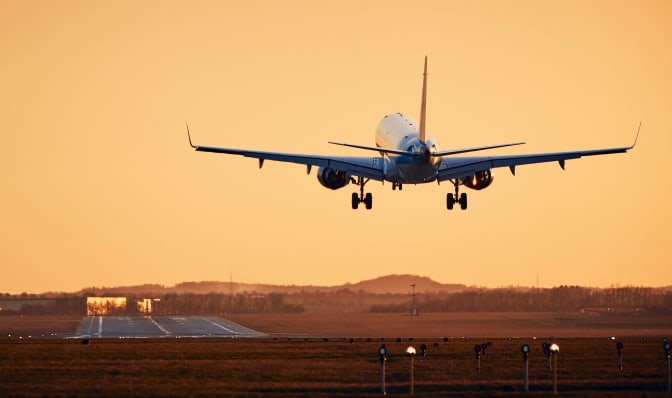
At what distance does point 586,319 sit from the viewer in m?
142

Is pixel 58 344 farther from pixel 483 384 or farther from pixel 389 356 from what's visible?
pixel 483 384

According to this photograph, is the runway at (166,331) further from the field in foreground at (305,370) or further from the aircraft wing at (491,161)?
the aircraft wing at (491,161)

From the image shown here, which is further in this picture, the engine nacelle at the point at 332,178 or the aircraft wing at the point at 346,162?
the engine nacelle at the point at 332,178

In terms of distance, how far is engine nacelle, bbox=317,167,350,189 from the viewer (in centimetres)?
9619

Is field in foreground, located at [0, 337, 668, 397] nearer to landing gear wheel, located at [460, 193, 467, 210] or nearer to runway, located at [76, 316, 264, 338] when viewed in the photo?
landing gear wheel, located at [460, 193, 467, 210]

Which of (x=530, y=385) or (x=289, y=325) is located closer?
(x=530, y=385)

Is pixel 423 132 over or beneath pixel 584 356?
over

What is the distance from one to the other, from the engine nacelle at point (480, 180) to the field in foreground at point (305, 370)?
13105 millimetres

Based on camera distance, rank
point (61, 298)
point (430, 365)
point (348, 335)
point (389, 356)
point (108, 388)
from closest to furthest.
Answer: point (108, 388) < point (430, 365) < point (389, 356) < point (348, 335) < point (61, 298)

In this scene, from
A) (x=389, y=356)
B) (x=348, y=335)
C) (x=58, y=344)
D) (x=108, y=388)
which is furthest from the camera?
(x=348, y=335)

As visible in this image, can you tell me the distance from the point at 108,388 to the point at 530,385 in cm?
1936

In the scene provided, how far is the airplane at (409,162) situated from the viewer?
87375mm

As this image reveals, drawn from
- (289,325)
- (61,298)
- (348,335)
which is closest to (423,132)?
(348,335)

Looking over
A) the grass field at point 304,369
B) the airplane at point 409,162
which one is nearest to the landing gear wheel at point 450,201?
the airplane at point 409,162
